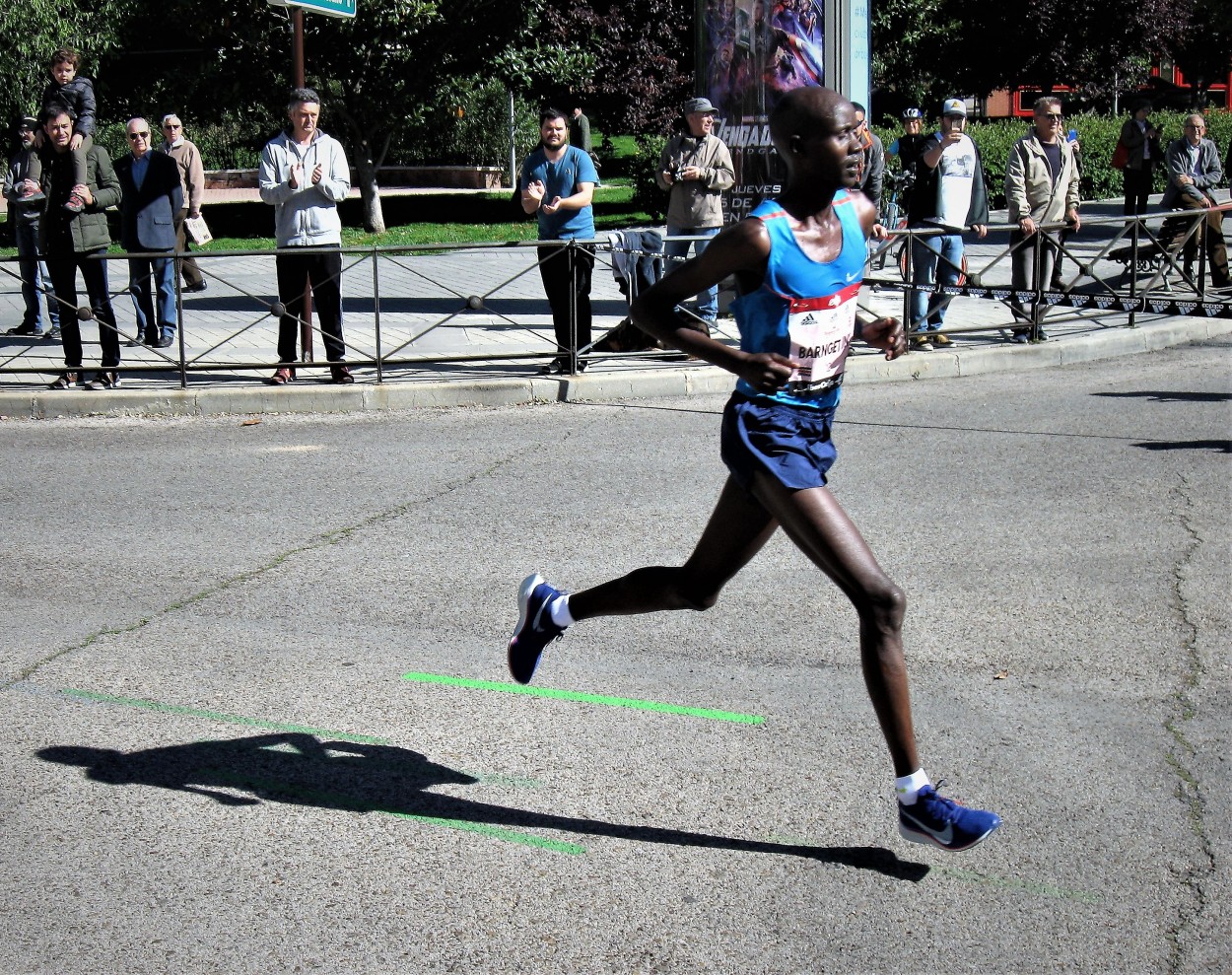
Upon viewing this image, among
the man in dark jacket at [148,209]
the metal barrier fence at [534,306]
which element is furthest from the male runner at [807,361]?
the man in dark jacket at [148,209]

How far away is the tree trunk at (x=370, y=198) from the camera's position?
2700cm

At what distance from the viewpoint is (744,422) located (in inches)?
150

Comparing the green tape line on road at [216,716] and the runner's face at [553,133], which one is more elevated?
the runner's face at [553,133]

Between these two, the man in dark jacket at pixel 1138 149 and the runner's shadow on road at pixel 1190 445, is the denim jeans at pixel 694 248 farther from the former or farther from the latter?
the man in dark jacket at pixel 1138 149

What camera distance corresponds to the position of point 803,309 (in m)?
3.77

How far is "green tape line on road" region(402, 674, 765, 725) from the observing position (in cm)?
467

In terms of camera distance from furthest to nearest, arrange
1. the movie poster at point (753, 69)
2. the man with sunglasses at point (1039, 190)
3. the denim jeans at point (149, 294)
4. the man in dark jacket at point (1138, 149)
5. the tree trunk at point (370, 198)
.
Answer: the tree trunk at point (370, 198), the man in dark jacket at point (1138, 149), the movie poster at point (753, 69), the man with sunglasses at point (1039, 190), the denim jeans at point (149, 294)

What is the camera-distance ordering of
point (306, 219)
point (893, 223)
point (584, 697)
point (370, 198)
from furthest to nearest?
1. point (370, 198)
2. point (893, 223)
3. point (306, 219)
4. point (584, 697)

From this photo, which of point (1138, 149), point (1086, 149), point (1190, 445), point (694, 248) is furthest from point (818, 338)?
point (1086, 149)

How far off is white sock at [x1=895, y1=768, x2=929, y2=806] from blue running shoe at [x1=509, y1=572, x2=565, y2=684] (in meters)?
1.22

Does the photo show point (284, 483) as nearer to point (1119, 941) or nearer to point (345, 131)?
point (1119, 941)

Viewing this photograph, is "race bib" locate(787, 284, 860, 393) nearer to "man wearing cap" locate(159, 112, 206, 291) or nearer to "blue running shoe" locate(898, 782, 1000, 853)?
"blue running shoe" locate(898, 782, 1000, 853)

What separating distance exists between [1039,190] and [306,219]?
6013 millimetres

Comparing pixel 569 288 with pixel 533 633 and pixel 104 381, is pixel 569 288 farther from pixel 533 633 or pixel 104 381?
pixel 533 633
